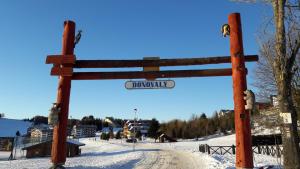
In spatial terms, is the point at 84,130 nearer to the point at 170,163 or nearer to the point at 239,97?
the point at 170,163

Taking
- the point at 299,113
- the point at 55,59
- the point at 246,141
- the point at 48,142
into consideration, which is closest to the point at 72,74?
the point at 55,59

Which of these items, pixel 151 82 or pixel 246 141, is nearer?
pixel 246 141

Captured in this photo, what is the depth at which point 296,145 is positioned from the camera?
11.3m

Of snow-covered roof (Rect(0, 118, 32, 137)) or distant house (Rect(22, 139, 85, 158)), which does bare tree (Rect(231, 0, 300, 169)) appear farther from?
snow-covered roof (Rect(0, 118, 32, 137))

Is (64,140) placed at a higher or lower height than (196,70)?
lower

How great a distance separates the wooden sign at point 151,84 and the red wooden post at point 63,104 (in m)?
Result: 1.87

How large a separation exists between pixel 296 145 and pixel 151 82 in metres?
5.61

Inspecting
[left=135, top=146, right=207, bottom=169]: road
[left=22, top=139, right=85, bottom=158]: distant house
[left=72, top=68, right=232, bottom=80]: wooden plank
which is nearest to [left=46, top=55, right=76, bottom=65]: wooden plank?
[left=72, top=68, right=232, bottom=80]: wooden plank

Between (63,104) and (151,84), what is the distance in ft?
8.86

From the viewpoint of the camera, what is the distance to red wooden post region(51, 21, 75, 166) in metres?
9.61

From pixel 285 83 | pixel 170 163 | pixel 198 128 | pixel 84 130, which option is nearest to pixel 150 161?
pixel 170 163

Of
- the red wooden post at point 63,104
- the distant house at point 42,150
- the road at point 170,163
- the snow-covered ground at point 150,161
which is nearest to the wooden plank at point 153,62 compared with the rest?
the red wooden post at point 63,104

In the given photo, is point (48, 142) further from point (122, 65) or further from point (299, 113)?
point (122, 65)

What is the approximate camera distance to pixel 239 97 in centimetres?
918
